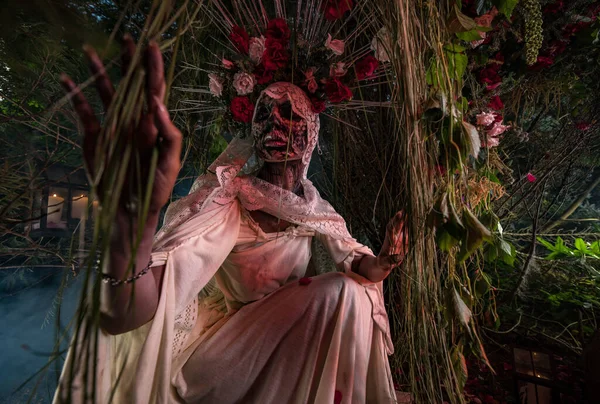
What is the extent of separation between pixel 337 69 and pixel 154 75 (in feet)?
2.72

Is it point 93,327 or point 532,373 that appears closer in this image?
point 93,327

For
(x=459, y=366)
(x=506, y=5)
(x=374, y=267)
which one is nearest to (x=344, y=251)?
(x=374, y=267)

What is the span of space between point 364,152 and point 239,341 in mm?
899

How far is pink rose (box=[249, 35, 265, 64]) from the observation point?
113cm

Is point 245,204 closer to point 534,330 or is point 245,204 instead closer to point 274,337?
point 274,337

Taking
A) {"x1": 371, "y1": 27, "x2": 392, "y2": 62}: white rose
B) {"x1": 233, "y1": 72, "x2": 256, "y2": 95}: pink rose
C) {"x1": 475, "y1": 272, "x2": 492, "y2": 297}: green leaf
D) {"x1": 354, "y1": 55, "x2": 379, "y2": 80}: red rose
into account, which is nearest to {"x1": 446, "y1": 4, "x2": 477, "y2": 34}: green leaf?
{"x1": 371, "y1": 27, "x2": 392, "y2": 62}: white rose

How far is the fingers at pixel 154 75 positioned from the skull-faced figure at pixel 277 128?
0.65m

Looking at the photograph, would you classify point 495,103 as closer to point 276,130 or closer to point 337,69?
point 337,69

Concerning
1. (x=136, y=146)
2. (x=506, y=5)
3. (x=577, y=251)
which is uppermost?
(x=506, y=5)

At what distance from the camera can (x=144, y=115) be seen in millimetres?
457

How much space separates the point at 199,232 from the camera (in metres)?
1.00

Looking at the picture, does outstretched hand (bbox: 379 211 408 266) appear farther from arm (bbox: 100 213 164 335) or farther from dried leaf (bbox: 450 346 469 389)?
arm (bbox: 100 213 164 335)

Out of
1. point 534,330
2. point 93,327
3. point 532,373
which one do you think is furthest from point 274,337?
point 534,330

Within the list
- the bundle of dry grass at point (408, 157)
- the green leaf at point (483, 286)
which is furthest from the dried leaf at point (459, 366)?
the green leaf at point (483, 286)
